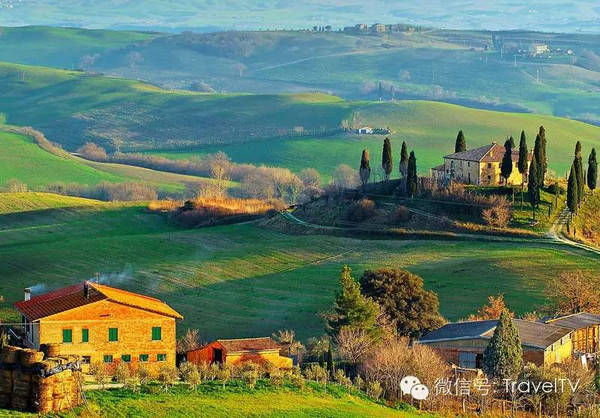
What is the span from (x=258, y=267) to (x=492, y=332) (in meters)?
34.2

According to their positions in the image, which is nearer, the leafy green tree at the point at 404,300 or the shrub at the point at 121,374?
the shrub at the point at 121,374

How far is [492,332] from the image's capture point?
206 feet

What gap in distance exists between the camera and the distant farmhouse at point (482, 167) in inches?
4245

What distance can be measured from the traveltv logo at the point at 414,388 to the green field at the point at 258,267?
2155 centimetres

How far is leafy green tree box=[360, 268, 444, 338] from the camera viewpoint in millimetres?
71812

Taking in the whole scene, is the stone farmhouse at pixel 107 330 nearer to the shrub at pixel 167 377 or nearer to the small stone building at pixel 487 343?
the shrub at pixel 167 377

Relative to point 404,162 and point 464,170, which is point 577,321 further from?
point 404,162

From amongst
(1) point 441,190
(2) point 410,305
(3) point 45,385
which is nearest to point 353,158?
(1) point 441,190

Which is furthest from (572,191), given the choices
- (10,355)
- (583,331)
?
(10,355)

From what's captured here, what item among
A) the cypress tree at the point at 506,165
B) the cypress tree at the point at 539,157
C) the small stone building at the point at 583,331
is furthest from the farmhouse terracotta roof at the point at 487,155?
the small stone building at the point at 583,331

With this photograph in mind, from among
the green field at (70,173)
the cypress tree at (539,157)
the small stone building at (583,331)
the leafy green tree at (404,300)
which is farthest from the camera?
the green field at (70,173)

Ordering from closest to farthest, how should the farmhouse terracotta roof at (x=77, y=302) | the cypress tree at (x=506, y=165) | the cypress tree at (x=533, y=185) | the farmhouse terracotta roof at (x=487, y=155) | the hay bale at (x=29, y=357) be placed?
the hay bale at (x=29, y=357) → the farmhouse terracotta roof at (x=77, y=302) → the cypress tree at (x=533, y=185) → the cypress tree at (x=506, y=165) → the farmhouse terracotta roof at (x=487, y=155)

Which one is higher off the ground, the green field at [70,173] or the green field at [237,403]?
the green field at [237,403]

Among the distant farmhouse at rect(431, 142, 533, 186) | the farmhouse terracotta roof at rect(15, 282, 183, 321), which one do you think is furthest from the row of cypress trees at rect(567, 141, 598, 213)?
the farmhouse terracotta roof at rect(15, 282, 183, 321)
